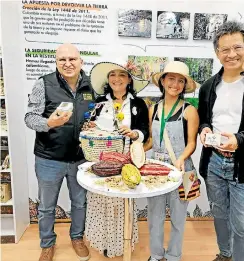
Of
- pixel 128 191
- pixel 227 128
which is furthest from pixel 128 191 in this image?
pixel 227 128

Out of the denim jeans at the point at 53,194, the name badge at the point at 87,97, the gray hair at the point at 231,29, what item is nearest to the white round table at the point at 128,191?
the denim jeans at the point at 53,194

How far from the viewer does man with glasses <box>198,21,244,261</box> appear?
181 cm

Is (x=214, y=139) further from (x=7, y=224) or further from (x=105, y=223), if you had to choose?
(x=7, y=224)

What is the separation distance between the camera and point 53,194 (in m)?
2.24

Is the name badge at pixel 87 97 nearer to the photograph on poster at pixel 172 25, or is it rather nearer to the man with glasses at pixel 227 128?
the man with glasses at pixel 227 128

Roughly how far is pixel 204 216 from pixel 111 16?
198 cm

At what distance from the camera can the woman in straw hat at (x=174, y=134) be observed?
1.99 metres

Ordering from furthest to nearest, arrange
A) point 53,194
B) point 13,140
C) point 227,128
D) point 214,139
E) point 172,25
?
point 172,25, point 13,140, point 53,194, point 227,128, point 214,139

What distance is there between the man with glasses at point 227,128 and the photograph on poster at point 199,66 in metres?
0.75

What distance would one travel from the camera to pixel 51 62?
8.73 feet

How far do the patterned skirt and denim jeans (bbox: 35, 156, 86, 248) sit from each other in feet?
0.20

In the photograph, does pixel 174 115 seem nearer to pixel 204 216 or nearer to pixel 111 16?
pixel 111 16

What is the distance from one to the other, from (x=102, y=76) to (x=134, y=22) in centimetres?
72

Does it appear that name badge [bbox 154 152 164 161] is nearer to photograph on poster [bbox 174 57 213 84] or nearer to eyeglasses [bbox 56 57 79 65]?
eyeglasses [bbox 56 57 79 65]
